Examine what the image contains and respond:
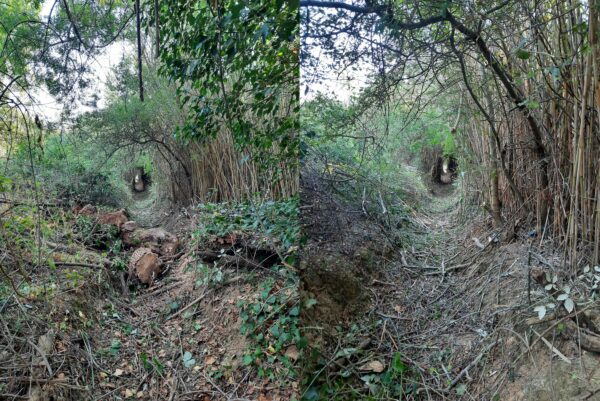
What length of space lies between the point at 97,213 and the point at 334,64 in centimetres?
84

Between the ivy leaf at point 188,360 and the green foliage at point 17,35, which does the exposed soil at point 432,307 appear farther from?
A: the green foliage at point 17,35

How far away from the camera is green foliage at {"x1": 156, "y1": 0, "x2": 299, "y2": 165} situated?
3.07ft

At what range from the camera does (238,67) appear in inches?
40.8

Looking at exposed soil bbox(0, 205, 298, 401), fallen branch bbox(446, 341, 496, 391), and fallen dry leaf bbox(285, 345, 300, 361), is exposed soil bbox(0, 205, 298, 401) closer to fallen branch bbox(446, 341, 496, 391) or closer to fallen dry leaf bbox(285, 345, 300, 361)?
fallen dry leaf bbox(285, 345, 300, 361)

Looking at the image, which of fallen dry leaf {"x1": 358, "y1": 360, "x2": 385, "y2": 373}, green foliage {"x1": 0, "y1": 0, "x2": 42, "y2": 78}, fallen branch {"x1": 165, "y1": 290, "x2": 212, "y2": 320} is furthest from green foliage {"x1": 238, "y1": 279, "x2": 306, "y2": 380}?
green foliage {"x1": 0, "y1": 0, "x2": 42, "y2": 78}

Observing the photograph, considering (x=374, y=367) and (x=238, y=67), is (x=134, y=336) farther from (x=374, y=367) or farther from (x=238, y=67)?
(x=238, y=67)

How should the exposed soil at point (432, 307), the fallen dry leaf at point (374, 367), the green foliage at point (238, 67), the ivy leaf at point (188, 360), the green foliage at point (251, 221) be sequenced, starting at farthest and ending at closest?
the green foliage at point (251, 221), the ivy leaf at point (188, 360), the green foliage at point (238, 67), the fallen dry leaf at point (374, 367), the exposed soil at point (432, 307)

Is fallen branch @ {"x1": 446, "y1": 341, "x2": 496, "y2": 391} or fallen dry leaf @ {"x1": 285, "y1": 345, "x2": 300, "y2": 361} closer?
fallen branch @ {"x1": 446, "y1": 341, "x2": 496, "y2": 391}

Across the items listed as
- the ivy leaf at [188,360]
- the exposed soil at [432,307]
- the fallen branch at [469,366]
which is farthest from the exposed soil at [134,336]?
the fallen branch at [469,366]

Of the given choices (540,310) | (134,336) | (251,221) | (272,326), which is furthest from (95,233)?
(540,310)

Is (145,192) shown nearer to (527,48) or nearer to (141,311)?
(141,311)

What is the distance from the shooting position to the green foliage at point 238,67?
0.94m

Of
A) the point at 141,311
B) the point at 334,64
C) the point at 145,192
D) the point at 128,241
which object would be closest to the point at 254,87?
the point at 334,64

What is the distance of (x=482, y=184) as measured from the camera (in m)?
1.15
